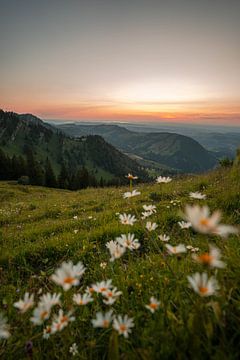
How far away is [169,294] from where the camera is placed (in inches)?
108

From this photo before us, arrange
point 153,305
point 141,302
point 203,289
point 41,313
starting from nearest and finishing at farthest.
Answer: point 203,289, point 41,313, point 153,305, point 141,302

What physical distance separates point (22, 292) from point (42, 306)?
2.47 m

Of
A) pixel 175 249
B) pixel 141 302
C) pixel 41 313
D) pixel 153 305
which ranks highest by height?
pixel 175 249

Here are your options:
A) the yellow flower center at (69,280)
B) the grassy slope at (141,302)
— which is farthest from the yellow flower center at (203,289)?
the yellow flower center at (69,280)

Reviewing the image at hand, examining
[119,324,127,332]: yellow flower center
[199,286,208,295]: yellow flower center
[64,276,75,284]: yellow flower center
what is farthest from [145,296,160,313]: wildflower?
[64,276,75,284]: yellow flower center

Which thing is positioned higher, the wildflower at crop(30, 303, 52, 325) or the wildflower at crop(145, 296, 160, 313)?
the wildflower at crop(30, 303, 52, 325)

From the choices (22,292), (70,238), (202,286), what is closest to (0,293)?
(22,292)

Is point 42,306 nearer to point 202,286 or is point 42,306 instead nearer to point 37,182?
point 202,286

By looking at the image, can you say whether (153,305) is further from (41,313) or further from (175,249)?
(41,313)

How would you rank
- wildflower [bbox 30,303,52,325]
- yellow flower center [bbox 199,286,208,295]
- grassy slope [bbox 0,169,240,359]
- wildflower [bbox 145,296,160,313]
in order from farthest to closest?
wildflower [bbox 145,296,160,313]
grassy slope [bbox 0,169,240,359]
wildflower [bbox 30,303,52,325]
yellow flower center [bbox 199,286,208,295]

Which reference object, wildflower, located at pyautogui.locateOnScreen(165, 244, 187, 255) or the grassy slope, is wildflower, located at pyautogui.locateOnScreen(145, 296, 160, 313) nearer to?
the grassy slope

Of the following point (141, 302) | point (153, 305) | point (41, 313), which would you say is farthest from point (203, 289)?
point (141, 302)

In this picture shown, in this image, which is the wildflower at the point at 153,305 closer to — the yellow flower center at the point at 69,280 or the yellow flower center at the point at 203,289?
the yellow flower center at the point at 203,289

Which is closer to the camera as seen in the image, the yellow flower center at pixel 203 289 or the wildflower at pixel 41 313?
the yellow flower center at pixel 203 289
